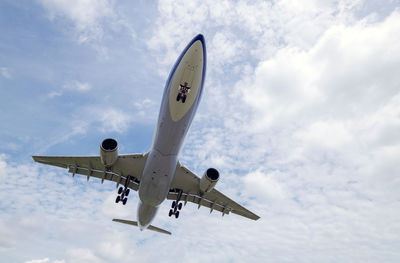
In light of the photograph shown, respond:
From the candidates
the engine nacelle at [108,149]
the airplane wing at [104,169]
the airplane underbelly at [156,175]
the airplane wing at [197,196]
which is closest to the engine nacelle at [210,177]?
the airplane underbelly at [156,175]

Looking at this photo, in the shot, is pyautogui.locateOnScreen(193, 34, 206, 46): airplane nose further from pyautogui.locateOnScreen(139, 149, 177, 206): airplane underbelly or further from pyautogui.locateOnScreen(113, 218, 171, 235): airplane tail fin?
pyautogui.locateOnScreen(113, 218, 171, 235): airplane tail fin

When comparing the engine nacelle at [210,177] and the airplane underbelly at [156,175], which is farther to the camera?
the engine nacelle at [210,177]

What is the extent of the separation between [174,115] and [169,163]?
3.01 meters

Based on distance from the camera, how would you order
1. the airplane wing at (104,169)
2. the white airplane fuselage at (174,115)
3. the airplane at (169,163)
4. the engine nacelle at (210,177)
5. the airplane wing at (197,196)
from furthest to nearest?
the airplane wing at (197,196) < the airplane wing at (104,169) < the engine nacelle at (210,177) < the airplane at (169,163) < the white airplane fuselage at (174,115)

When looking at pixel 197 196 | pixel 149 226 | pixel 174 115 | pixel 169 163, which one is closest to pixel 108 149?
pixel 169 163

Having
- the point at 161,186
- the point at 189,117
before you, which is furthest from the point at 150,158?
the point at 189,117

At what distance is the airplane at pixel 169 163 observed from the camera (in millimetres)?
13898

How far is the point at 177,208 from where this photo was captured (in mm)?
21125

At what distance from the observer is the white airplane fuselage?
13664 millimetres

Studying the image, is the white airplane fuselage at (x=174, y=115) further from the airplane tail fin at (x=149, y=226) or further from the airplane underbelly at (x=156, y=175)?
the airplane tail fin at (x=149, y=226)

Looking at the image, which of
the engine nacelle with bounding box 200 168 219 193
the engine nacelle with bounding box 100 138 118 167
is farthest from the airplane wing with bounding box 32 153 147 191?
the engine nacelle with bounding box 200 168 219 193

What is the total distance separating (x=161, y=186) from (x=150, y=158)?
1871 millimetres

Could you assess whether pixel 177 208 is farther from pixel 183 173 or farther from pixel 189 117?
pixel 189 117

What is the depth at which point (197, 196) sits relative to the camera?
21.3 meters
